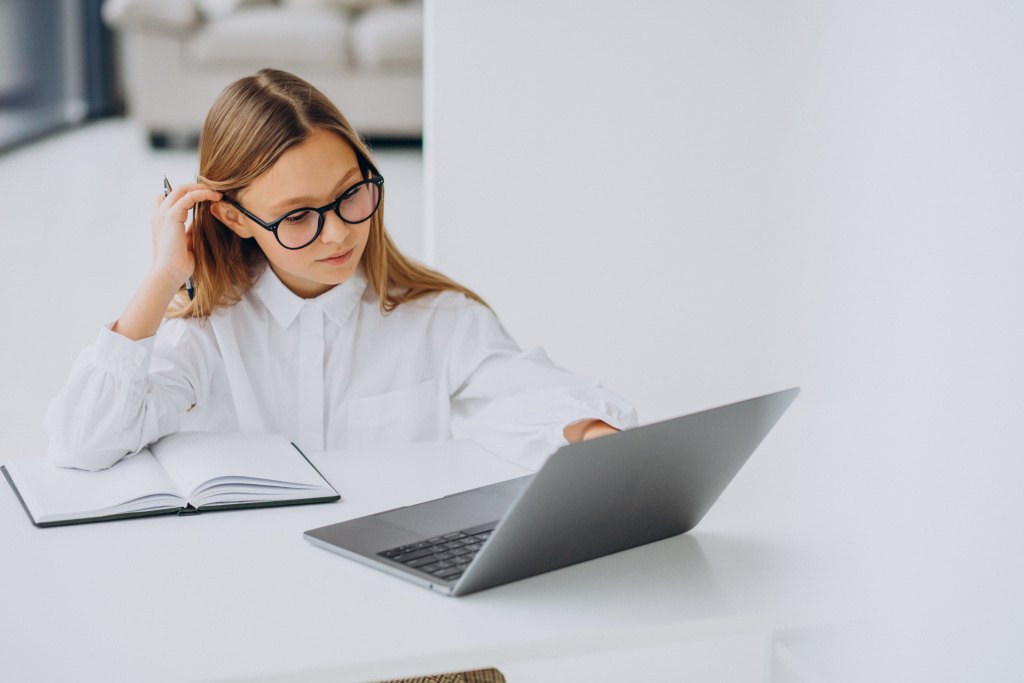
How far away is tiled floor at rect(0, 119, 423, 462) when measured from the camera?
2734 mm

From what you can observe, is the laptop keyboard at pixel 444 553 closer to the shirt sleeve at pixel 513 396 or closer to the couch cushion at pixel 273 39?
the shirt sleeve at pixel 513 396

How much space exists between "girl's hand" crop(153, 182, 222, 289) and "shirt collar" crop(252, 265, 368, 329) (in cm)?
13

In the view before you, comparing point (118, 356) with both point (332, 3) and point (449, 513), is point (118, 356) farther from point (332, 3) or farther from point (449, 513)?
point (332, 3)

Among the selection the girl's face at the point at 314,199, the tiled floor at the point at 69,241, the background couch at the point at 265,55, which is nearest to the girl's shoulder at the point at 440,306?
the girl's face at the point at 314,199

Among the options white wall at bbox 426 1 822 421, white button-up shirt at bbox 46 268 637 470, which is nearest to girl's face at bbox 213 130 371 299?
white button-up shirt at bbox 46 268 637 470

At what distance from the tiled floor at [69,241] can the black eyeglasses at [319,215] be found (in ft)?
4.62

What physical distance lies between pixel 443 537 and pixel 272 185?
55 cm

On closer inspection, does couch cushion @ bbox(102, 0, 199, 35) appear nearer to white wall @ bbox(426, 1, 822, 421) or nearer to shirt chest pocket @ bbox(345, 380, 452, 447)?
white wall @ bbox(426, 1, 822, 421)

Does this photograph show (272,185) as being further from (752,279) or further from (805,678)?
(752,279)

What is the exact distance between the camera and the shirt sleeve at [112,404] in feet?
3.10

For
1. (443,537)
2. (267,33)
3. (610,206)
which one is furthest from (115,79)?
(443,537)

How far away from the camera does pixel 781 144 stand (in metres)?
1.94

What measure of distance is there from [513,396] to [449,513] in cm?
32

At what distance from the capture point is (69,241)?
13.0 ft
